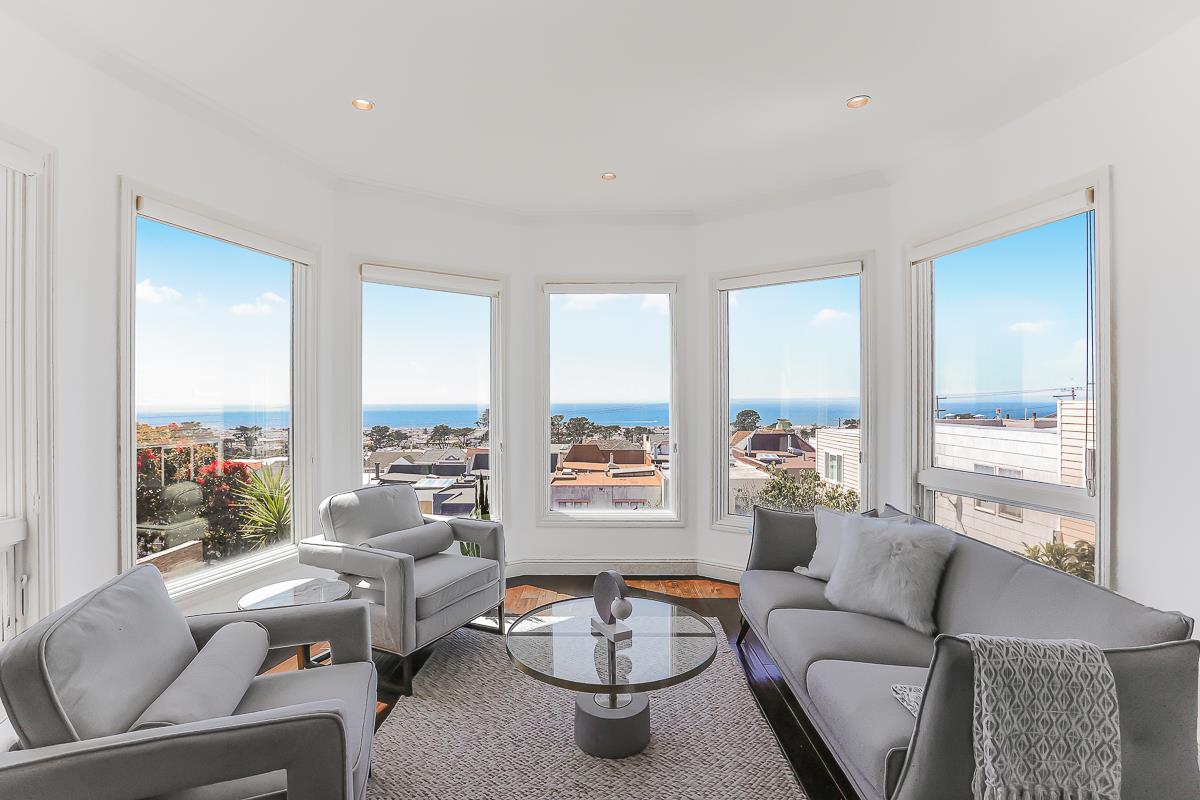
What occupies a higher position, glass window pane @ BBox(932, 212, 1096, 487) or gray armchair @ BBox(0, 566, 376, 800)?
glass window pane @ BBox(932, 212, 1096, 487)

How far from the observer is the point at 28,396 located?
2275mm

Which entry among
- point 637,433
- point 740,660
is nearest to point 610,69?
point 637,433

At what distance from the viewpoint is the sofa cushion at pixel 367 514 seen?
3143mm

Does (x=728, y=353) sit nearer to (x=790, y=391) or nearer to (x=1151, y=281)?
(x=790, y=391)

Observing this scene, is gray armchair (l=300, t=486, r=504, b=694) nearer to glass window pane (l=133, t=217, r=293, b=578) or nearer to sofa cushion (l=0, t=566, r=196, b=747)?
glass window pane (l=133, t=217, r=293, b=578)

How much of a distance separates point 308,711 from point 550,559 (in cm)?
320

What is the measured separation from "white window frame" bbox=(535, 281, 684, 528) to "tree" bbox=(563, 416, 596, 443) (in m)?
0.17

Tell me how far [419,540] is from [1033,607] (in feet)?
9.09

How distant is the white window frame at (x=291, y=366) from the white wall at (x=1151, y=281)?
4.12 m

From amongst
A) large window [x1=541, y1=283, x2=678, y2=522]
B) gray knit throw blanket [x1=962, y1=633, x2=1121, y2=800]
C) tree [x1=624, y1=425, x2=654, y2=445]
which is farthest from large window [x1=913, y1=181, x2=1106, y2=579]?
tree [x1=624, y1=425, x2=654, y2=445]

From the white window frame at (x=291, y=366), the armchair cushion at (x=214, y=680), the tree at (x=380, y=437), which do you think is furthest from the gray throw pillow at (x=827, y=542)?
the white window frame at (x=291, y=366)

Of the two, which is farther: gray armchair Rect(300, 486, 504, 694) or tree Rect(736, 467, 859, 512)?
tree Rect(736, 467, 859, 512)

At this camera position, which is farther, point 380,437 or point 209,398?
point 380,437

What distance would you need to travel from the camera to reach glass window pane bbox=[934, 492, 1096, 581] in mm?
2768
